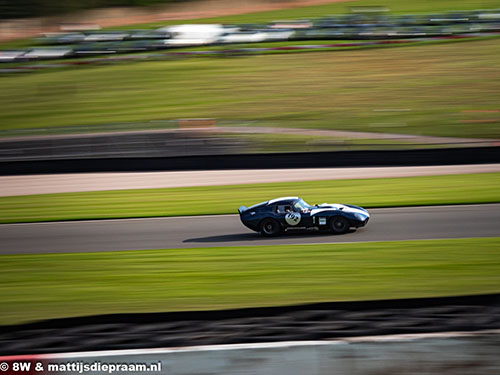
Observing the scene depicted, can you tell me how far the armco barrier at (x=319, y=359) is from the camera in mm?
5051

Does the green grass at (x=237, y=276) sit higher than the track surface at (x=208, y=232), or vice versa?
the track surface at (x=208, y=232)

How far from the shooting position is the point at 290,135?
21.8 m

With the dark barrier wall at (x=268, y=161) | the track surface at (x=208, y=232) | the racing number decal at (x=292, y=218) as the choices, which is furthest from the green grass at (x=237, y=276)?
the dark barrier wall at (x=268, y=161)

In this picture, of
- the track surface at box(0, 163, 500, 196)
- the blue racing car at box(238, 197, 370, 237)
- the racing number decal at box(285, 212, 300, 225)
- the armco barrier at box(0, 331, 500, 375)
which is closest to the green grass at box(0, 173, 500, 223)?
the track surface at box(0, 163, 500, 196)

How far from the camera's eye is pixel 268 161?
64.1 feet

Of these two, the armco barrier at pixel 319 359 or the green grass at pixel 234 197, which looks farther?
the green grass at pixel 234 197

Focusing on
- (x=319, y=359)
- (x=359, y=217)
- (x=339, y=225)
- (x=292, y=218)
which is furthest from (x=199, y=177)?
(x=319, y=359)

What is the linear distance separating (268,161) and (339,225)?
320 inches

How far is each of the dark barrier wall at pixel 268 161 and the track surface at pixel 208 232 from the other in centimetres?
523

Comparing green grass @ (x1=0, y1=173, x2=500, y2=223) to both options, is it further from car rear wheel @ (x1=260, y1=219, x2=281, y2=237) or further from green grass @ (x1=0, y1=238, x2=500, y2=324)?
green grass @ (x1=0, y1=238, x2=500, y2=324)

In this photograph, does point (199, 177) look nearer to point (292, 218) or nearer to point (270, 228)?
point (270, 228)

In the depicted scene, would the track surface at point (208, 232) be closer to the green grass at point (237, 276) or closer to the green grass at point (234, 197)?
the green grass at point (237, 276)

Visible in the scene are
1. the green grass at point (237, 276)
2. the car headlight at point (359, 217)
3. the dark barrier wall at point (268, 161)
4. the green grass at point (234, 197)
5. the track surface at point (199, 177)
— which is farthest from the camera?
the dark barrier wall at point (268, 161)

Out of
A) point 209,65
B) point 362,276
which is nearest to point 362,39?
point 209,65
